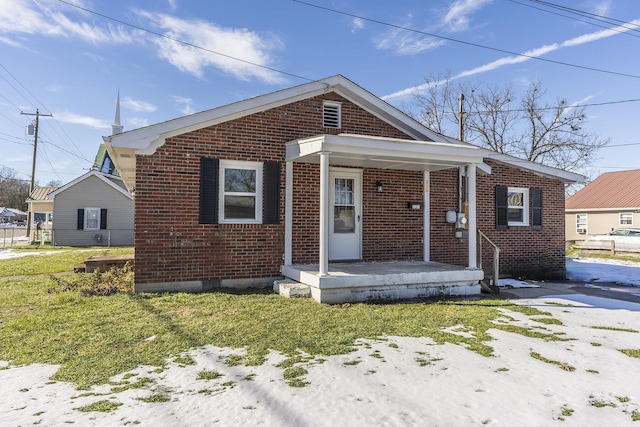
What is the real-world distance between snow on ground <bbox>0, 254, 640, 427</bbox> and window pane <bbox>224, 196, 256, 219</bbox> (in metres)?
3.94

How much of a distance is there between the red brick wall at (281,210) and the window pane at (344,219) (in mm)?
297

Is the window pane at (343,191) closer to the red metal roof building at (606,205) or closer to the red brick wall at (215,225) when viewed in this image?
the red brick wall at (215,225)

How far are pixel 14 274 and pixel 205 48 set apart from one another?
8.16m

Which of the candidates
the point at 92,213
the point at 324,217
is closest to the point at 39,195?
the point at 92,213

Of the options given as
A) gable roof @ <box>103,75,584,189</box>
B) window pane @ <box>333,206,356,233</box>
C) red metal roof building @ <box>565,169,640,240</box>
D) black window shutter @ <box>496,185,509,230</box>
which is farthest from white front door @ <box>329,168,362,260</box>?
red metal roof building @ <box>565,169,640,240</box>

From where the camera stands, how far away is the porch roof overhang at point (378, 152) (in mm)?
6992

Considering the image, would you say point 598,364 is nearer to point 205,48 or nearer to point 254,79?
point 205,48

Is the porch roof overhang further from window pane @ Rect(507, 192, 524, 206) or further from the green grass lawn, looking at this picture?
window pane @ Rect(507, 192, 524, 206)

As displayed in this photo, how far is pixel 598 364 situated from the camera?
404cm

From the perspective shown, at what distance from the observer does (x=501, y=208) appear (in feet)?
34.6

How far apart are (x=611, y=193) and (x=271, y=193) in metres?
26.6

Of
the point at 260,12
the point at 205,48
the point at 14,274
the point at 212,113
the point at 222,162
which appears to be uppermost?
the point at 260,12

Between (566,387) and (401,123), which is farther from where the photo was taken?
(401,123)

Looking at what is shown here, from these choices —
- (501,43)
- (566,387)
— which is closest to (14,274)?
(566,387)
